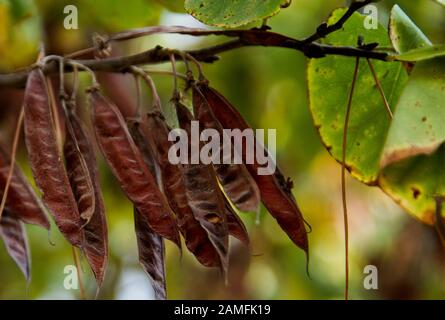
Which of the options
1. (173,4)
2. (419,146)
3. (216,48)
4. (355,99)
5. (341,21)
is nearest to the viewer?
(419,146)

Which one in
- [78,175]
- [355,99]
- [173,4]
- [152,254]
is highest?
[173,4]

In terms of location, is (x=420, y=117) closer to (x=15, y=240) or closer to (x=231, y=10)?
(x=231, y=10)

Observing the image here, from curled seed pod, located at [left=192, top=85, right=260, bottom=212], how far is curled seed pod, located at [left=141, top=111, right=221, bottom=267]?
6 centimetres

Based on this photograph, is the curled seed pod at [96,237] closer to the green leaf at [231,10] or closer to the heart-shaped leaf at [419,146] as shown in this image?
the green leaf at [231,10]

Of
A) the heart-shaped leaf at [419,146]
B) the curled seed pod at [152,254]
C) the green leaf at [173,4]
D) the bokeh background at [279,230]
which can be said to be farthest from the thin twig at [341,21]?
the bokeh background at [279,230]

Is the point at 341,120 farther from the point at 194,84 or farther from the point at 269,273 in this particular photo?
the point at 269,273

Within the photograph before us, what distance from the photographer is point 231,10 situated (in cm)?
115

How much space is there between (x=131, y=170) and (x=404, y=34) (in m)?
0.43

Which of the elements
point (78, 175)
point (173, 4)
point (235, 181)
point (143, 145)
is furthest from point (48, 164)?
point (173, 4)

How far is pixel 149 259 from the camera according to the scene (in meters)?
1.17

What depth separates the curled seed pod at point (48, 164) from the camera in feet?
3.73

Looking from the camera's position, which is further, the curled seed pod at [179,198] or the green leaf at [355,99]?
the green leaf at [355,99]

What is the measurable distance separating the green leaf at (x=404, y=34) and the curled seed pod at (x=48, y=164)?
0.50m
